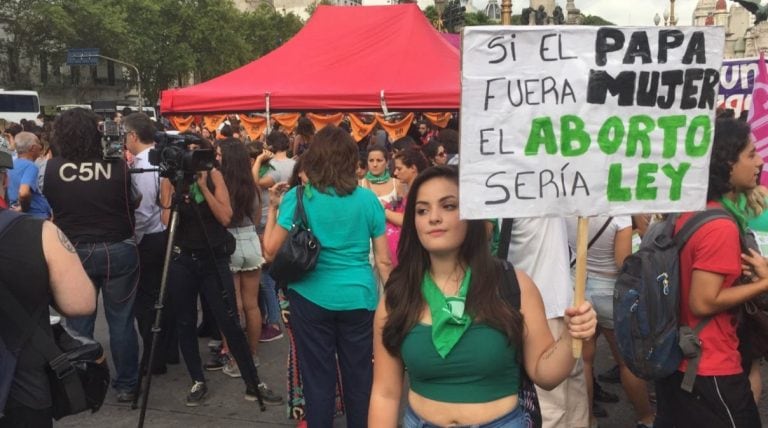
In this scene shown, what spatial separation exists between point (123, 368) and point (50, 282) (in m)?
2.67

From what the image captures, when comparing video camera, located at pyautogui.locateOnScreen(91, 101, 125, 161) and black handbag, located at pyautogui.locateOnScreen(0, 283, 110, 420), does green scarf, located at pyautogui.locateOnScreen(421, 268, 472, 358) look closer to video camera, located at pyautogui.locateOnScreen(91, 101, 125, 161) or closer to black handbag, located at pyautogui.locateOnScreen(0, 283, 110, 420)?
black handbag, located at pyautogui.locateOnScreen(0, 283, 110, 420)

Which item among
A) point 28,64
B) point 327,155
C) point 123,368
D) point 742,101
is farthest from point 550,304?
point 28,64

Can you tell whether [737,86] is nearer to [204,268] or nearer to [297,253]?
[204,268]

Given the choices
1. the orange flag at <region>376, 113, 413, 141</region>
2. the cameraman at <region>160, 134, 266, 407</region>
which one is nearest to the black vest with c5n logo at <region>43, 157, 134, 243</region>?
the cameraman at <region>160, 134, 266, 407</region>

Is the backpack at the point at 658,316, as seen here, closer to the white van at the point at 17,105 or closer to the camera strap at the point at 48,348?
the camera strap at the point at 48,348

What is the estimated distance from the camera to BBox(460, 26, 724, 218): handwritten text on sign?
7.15 feet

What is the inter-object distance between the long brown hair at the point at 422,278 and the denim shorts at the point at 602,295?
2.23 metres

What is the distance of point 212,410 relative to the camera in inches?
199

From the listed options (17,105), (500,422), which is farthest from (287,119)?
(17,105)

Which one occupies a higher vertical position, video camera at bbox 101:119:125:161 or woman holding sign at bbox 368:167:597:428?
video camera at bbox 101:119:125:161

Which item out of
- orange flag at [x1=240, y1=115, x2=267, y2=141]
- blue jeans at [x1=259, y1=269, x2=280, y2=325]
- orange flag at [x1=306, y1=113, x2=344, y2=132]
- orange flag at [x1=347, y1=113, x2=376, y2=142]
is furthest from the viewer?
orange flag at [x1=347, y1=113, x2=376, y2=142]

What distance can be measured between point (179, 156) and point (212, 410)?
1.81m

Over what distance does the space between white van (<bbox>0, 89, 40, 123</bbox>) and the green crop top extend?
116 feet

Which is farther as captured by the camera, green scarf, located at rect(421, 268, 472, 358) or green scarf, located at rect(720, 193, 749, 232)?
green scarf, located at rect(720, 193, 749, 232)
